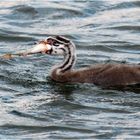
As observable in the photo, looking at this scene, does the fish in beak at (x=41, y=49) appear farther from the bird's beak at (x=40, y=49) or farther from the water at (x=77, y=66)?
the water at (x=77, y=66)

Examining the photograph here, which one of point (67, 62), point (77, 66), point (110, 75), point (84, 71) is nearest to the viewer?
point (110, 75)

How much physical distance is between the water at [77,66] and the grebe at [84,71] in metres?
0.15

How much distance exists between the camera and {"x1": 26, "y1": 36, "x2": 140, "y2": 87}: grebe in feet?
44.0

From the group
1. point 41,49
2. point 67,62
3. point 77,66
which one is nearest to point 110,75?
point 67,62

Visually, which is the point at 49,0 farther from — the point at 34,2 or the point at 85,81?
the point at 85,81

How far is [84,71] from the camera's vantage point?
1366 cm

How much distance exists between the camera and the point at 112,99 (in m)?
12.7

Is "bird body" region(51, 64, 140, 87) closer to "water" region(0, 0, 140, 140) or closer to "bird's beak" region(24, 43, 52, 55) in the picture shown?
"water" region(0, 0, 140, 140)

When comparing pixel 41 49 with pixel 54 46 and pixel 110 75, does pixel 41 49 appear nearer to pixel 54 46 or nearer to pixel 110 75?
pixel 54 46

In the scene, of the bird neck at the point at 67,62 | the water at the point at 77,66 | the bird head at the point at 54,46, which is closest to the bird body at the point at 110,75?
the water at the point at 77,66

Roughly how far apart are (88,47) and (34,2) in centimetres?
432

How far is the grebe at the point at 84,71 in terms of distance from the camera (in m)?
13.4

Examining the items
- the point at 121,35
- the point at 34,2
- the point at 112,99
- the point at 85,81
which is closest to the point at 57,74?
the point at 85,81

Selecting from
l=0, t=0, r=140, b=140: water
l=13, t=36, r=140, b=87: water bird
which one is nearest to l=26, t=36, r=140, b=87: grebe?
l=13, t=36, r=140, b=87: water bird
